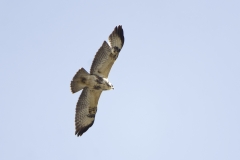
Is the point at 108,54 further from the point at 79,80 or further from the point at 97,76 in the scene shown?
the point at 79,80

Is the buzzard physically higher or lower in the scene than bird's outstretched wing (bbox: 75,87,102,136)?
higher

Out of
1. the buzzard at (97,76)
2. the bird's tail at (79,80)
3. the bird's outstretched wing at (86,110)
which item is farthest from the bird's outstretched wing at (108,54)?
the bird's outstretched wing at (86,110)

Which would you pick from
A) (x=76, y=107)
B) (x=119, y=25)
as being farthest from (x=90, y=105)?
(x=119, y=25)

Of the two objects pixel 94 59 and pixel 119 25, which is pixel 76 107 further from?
pixel 119 25

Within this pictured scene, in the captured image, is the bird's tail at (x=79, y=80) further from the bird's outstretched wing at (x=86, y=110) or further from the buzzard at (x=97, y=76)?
the bird's outstretched wing at (x=86, y=110)

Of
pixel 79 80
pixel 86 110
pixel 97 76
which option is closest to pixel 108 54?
pixel 97 76

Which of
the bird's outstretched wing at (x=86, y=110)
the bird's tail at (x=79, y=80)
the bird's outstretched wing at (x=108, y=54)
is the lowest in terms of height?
the bird's outstretched wing at (x=86, y=110)

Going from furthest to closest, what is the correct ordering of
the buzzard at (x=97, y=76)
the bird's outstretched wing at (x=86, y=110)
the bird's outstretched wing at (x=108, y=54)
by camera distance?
1. the bird's outstretched wing at (x=86, y=110)
2. the bird's outstretched wing at (x=108, y=54)
3. the buzzard at (x=97, y=76)

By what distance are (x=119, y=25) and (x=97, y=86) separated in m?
1.83

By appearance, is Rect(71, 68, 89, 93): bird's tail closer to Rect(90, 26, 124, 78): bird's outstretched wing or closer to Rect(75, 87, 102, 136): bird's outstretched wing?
Rect(90, 26, 124, 78): bird's outstretched wing

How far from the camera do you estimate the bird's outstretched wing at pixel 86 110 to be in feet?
45.0

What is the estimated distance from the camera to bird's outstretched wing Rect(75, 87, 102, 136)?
13.7m

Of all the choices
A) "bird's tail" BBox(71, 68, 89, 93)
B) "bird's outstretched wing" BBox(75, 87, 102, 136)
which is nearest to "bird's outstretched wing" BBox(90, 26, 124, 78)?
"bird's tail" BBox(71, 68, 89, 93)

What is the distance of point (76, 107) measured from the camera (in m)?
13.8
